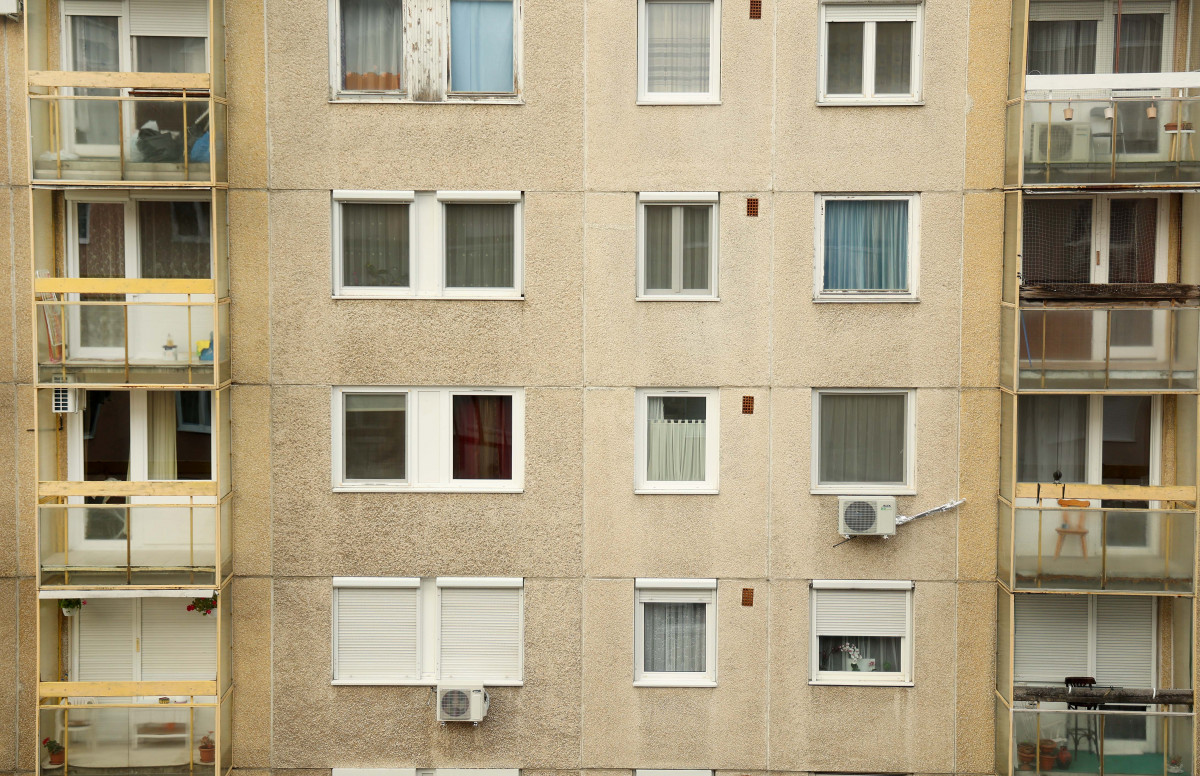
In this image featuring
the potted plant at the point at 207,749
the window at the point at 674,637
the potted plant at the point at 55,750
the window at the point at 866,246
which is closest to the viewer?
the potted plant at the point at 55,750

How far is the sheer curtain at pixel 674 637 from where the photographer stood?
35.4 ft

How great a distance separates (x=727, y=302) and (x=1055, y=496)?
419 centimetres

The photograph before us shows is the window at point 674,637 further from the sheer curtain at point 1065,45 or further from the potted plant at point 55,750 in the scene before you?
the sheer curtain at point 1065,45

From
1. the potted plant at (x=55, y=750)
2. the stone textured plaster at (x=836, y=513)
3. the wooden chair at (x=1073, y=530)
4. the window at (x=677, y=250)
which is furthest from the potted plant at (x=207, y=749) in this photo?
the wooden chair at (x=1073, y=530)

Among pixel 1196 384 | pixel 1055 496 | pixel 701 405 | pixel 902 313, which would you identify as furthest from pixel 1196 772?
pixel 701 405

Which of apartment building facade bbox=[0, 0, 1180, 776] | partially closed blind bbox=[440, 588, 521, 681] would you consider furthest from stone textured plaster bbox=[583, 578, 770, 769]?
partially closed blind bbox=[440, 588, 521, 681]

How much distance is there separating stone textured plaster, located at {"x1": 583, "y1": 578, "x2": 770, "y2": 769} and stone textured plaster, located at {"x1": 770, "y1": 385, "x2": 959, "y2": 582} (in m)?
0.66

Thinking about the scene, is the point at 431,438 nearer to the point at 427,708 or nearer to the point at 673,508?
the point at 673,508

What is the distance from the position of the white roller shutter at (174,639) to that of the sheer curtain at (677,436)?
211 inches

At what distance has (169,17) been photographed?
10445 mm

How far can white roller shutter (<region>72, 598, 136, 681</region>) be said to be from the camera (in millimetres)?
10781

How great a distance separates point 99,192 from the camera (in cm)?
1058

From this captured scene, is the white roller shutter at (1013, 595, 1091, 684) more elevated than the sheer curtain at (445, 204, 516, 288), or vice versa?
the sheer curtain at (445, 204, 516, 288)

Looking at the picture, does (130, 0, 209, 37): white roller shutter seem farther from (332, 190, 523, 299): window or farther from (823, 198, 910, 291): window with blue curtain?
(823, 198, 910, 291): window with blue curtain
